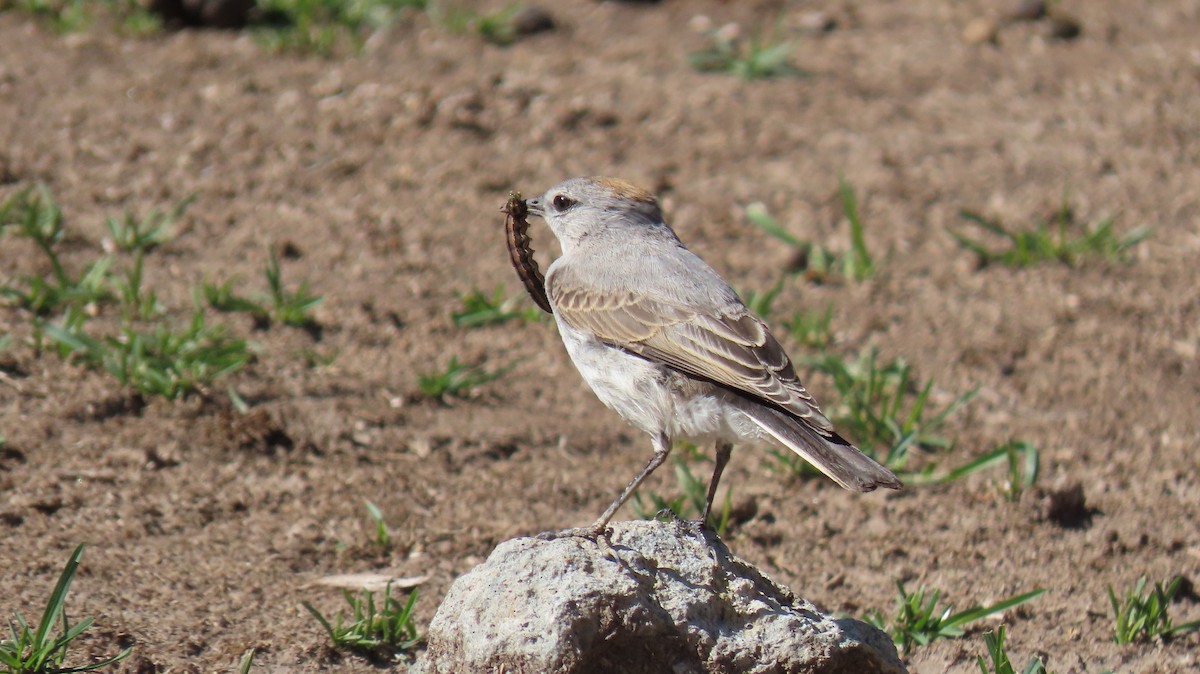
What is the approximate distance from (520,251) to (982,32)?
617 cm

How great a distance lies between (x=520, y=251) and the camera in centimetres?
595

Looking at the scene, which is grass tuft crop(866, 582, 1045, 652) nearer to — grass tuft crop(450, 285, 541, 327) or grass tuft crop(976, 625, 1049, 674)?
grass tuft crop(976, 625, 1049, 674)

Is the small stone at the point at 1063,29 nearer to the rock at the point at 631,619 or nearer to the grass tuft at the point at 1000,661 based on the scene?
the grass tuft at the point at 1000,661

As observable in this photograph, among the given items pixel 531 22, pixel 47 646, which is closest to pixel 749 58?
pixel 531 22

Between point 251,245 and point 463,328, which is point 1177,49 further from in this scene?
point 251,245

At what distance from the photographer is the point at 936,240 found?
8625 mm

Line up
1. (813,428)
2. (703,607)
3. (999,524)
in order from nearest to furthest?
1. (703,607)
2. (813,428)
3. (999,524)

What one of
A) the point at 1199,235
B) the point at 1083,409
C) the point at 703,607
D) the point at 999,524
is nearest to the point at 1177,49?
the point at 1199,235

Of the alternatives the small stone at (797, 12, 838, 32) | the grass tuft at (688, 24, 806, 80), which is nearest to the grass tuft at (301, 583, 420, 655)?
the grass tuft at (688, 24, 806, 80)

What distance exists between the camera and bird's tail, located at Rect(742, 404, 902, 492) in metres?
4.41

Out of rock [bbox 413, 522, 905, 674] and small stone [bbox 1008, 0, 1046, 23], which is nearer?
rock [bbox 413, 522, 905, 674]

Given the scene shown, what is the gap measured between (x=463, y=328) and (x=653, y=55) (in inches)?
149

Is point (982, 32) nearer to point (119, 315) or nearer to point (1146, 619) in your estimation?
point (1146, 619)

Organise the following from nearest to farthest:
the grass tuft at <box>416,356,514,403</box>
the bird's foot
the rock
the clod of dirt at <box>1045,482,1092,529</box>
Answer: the rock < the bird's foot < the clod of dirt at <box>1045,482,1092,529</box> < the grass tuft at <box>416,356,514,403</box>
